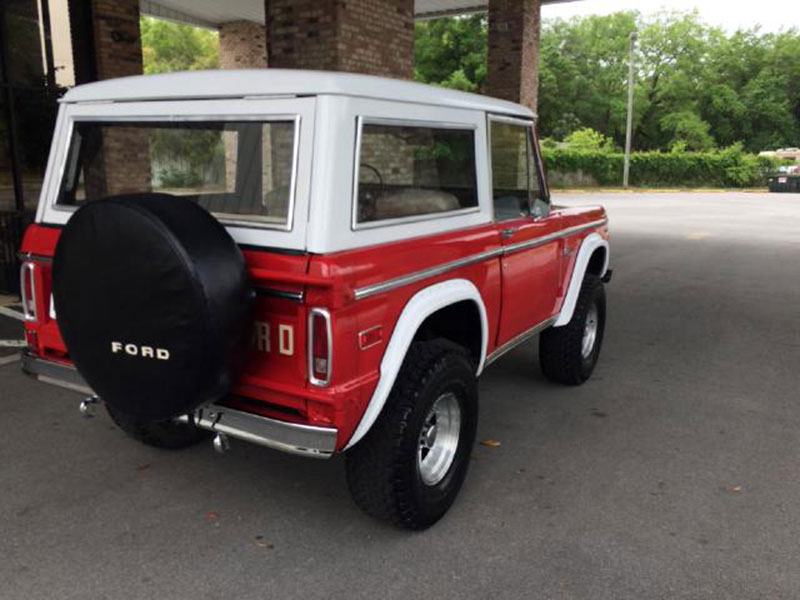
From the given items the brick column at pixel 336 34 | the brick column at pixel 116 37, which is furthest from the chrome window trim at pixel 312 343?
the brick column at pixel 116 37

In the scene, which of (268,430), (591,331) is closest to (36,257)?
(268,430)

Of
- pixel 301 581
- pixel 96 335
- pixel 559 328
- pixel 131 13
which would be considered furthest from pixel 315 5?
pixel 301 581

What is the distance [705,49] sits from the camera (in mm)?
55531

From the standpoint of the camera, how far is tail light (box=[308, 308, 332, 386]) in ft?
8.46

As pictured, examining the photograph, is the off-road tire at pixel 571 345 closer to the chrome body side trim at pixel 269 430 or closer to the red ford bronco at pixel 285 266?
the red ford bronco at pixel 285 266

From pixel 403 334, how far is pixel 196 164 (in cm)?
132

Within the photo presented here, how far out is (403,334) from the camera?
9.64 ft

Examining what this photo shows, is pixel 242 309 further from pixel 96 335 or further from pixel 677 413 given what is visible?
pixel 677 413

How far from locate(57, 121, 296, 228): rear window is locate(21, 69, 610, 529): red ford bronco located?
0.03ft

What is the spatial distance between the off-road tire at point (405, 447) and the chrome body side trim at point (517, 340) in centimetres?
67

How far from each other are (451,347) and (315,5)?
5.59 meters

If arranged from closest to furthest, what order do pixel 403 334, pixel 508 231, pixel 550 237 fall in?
pixel 403 334 → pixel 508 231 → pixel 550 237

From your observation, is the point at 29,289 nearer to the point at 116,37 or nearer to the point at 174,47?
the point at 116,37

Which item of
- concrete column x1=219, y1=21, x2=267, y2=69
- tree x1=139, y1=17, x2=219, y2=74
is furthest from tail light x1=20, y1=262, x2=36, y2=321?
tree x1=139, y1=17, x2=219, y2=74
